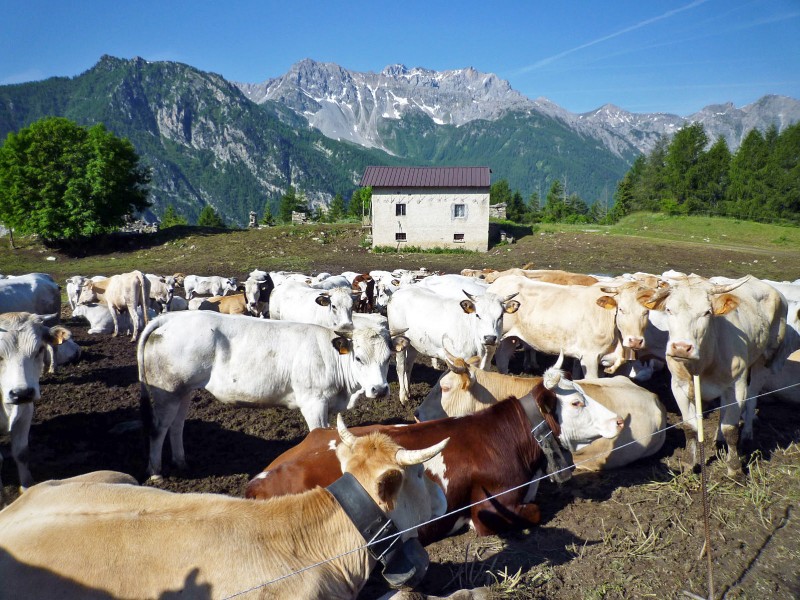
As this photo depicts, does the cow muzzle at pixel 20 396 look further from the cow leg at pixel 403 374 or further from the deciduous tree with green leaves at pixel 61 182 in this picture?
the deciduous tree with green leaves at pixel 61 182

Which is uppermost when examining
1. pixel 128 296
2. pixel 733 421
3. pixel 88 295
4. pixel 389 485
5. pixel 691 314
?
pixel 691 314

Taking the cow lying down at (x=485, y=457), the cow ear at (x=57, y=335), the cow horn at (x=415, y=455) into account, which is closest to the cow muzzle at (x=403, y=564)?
the cow horn at (x=415, y=455)

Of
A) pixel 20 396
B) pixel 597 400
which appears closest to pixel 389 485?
pixel 597 400

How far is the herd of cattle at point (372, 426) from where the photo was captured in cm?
290

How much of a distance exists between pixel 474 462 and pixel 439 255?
1273 inches

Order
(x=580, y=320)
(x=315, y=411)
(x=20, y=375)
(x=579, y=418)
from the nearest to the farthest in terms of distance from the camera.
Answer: (x=579, y=418), (x=20, y=375), (x=315, y=411), (x=580, y=320)

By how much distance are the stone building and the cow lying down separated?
34667 mm

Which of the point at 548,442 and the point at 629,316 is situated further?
the point at 629,316

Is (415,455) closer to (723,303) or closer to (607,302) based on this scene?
(723,303)

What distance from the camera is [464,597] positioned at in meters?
3.82

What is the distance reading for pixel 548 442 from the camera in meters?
5.33

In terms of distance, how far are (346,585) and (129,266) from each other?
3304 centimetres

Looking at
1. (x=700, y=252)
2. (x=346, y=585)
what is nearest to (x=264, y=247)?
(x=700, y=252)

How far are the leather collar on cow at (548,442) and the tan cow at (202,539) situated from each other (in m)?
2.40
